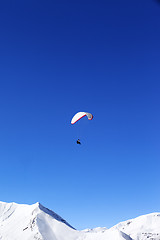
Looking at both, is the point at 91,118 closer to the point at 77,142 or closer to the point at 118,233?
the point at 77,142

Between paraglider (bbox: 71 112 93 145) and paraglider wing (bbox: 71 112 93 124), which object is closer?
paraglider (bbox: 71 112 93 145)

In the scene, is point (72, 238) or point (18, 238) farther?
point (18, 238)

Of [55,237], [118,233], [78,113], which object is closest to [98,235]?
[118,233]

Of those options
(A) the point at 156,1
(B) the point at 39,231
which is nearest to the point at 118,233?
(B) the point at 39,231

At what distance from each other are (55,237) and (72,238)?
1257cm

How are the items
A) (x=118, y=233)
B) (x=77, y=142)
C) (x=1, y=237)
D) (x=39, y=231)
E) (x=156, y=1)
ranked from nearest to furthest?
(x=156, y=1) → (x=77, y=142) → (x=118, y=233) → (x=39, y=231) → (x=1, y=237)

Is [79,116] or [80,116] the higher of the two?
[79,116]

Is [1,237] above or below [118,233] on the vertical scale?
above

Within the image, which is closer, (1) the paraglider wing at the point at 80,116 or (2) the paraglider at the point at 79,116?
(2) the paraglider at the point at 79,116

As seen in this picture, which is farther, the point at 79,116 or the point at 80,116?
the point at 79,116

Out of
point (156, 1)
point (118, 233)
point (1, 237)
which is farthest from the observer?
point (1, 237)

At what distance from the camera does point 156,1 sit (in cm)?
1284

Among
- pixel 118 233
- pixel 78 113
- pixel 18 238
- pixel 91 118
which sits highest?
pixel 78 113

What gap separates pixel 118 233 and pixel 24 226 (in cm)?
9162
